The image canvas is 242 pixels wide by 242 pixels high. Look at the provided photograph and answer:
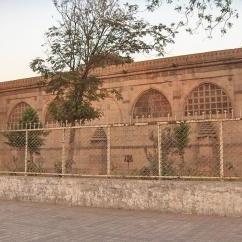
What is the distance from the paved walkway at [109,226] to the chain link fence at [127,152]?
1.26 m

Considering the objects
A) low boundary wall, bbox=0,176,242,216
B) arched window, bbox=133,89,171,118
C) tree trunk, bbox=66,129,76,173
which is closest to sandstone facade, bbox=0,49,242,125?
arched window, bbox=133,89,171,118

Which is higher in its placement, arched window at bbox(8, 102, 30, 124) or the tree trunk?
Answer: arched window at bbox(8, 102, 30, 124)

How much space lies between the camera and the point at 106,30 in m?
14.8

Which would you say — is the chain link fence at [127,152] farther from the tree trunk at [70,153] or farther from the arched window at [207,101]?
the arched window at [207,101]

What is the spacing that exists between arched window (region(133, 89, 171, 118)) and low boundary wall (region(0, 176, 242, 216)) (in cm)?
1005

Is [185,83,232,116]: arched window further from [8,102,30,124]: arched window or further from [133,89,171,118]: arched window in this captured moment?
[8,102,30,124]: arched window

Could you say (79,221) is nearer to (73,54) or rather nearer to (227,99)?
(73,54)

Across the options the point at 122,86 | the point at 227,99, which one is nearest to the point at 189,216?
the point at 227,99

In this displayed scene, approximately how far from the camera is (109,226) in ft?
28.6

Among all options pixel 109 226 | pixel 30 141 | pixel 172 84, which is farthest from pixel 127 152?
pixel 172 84

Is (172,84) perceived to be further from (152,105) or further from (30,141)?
(30,141)

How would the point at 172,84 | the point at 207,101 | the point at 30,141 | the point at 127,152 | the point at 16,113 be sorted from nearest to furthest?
the point at 127,152 → the point at 30,141 → the point at 207,101 → the point at 172,84 → the point at 16,113

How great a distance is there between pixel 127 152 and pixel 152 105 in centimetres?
961

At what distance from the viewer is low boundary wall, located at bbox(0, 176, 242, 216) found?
9641 millimetres
